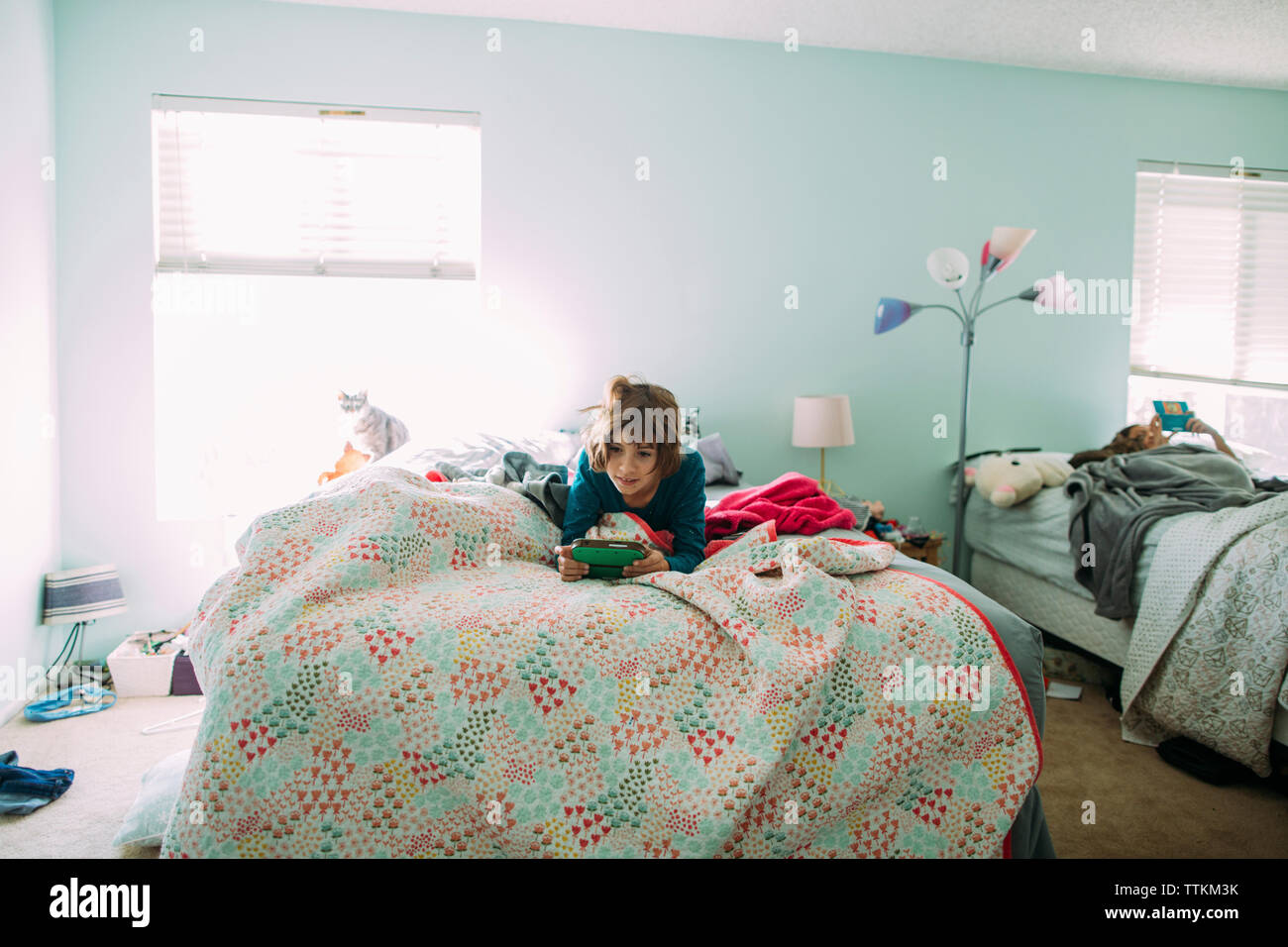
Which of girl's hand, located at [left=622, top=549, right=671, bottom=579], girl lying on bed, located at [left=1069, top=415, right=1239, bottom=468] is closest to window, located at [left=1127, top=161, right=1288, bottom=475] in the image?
girl lying on bed, located at [left=1069, top=415, right=1239, bottom=468]

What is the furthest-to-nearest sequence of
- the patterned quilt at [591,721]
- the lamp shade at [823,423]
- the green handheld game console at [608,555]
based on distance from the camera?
the lamp shade at [823,423], the green handheld game console at [608,555], the patterned quilt at [591,721]

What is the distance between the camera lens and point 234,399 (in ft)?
10.9

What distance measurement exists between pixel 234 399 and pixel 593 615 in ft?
8.38

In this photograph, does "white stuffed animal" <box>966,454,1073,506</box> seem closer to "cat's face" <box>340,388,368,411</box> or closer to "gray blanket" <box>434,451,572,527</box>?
"gray blanket" <box>434,451,572,527</box>

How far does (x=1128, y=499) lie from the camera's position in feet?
9.16

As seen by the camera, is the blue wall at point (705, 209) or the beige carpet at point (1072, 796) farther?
the blue wall at point (705, 209)

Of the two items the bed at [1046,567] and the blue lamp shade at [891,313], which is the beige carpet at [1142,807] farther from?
the blue lamp shade at [891,313]

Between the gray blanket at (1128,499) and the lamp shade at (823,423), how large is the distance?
35.2 inches

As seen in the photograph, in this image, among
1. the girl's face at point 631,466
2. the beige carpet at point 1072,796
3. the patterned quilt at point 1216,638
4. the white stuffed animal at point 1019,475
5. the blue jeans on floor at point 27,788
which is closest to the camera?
the girl's face at point 631,466

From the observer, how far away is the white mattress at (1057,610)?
Result: 2686 mm

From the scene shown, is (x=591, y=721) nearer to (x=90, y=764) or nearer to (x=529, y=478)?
(x=529, y=478)

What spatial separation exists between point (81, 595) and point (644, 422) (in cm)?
240

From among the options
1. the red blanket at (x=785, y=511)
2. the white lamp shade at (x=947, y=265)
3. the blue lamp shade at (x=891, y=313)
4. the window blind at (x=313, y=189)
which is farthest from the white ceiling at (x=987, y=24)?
the red blanket at (x=785, y=511)

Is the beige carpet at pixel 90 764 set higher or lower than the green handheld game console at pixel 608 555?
lower
